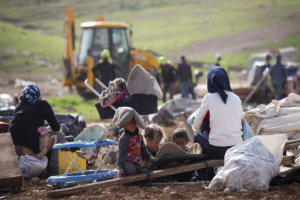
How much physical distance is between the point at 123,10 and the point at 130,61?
51.7 m

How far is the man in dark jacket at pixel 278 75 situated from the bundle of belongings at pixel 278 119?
6.81 m

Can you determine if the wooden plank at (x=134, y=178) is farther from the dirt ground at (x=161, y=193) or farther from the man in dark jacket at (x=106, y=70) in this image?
the man in dark jacket at (x=106, y=70)

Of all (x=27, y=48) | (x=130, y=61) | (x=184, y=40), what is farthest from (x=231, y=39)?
(x=130, y=61)

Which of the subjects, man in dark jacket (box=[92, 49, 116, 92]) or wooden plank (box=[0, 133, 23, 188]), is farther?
man in dark jacket (box=[92, 49, 116, 92])

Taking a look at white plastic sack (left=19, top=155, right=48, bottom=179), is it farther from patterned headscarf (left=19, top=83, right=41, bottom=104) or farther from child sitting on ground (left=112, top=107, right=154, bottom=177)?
child sitting on ground (left=112, top=107, right=154, bottom=177)

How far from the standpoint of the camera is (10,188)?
5.06 m

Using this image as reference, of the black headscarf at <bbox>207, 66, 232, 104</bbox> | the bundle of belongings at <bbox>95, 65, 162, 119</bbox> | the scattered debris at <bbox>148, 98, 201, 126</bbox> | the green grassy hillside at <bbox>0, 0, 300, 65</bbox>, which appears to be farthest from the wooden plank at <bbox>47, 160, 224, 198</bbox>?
the green grassy hillside at <bbox>0, 0, 300, 65</bbox>

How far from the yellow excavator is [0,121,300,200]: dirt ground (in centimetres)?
1093

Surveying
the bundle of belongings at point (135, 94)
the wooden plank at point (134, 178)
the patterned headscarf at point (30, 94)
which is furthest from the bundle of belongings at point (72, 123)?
the wooden plank at point (134, 178)

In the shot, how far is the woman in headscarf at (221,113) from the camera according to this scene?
4.95 meters

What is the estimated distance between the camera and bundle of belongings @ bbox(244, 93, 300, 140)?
5855 millimetres

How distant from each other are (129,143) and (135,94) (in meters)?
1.69

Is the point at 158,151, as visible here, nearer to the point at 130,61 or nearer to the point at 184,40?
the point at 130,61

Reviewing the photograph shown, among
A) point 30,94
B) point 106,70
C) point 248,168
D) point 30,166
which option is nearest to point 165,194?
point 248,168
